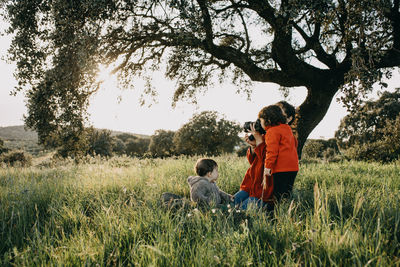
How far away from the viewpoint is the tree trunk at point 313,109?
959cm

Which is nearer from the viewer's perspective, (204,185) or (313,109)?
(204,185)

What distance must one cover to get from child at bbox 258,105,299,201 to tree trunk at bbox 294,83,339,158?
611 centimetres

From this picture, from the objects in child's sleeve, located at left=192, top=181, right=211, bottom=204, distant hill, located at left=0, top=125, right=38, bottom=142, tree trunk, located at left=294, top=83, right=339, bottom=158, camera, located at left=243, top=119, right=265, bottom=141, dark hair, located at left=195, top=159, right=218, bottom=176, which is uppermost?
tree trunk, located at left=294, top=83, right=339, bottom=158

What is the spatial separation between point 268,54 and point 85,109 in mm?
8081

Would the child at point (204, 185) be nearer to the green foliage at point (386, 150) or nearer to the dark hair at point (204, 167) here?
the dark hair at point (204, 167)

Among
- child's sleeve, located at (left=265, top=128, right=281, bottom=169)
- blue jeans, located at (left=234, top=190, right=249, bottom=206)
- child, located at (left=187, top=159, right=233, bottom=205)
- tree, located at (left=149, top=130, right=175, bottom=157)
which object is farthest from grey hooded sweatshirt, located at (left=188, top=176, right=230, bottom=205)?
tree, located at (left=149, top=130, right=175, bottom=157)

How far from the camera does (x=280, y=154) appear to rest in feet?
12.8

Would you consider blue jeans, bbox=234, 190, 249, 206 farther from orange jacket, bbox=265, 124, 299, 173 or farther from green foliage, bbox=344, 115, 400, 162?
green foliage, bbox=344, 115, 400, 162

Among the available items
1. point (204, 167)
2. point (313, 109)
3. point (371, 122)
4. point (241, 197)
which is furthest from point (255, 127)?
point (371, 122)

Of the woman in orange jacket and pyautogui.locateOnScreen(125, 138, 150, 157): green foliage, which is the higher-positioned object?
the woman in orange jacket

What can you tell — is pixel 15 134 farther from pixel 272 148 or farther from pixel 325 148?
pixel 272 148

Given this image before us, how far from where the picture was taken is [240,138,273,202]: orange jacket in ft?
13.5

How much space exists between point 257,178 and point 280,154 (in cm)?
66

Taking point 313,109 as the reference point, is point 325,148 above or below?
below
